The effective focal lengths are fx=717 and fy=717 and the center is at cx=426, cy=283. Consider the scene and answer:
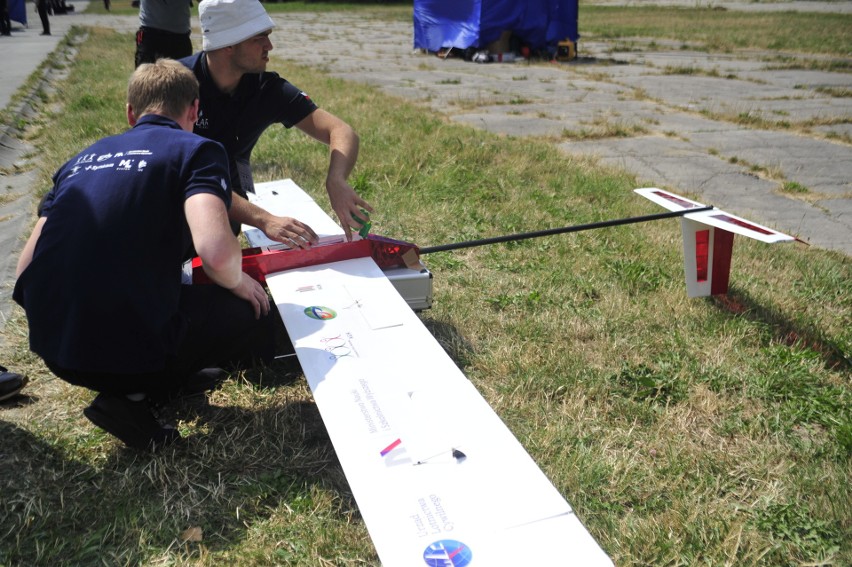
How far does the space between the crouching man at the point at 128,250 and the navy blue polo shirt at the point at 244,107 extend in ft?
3.78

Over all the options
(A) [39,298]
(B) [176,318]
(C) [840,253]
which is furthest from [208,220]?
(C) [840,253]

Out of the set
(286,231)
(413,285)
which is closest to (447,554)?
(286,231)

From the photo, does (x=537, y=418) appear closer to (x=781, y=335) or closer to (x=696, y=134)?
(x=781, y=335)

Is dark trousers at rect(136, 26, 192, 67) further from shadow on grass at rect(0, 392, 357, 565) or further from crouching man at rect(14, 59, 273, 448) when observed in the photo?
shadow on grass at rect(0, 392, 357, 565)

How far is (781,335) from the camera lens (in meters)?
3.72

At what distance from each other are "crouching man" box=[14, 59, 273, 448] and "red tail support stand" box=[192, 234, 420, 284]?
0.68m

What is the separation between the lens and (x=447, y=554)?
5.75 feet

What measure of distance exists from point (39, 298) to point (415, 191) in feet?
12.5

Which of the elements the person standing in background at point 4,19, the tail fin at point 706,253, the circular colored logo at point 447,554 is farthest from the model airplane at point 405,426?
the person standing in background at point 4,19

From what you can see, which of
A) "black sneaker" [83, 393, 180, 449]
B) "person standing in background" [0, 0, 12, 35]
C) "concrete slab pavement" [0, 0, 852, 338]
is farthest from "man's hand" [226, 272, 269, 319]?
"person standing in background" [0, 0, 12, 35]

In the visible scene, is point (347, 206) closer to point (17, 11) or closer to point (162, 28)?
point (162, 28)

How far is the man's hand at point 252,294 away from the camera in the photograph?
276 cm

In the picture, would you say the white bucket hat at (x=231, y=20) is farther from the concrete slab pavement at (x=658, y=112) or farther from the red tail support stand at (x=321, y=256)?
the concrete slab pavement at (x=658, y=112)

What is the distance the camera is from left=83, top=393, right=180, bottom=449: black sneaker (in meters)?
2.58
